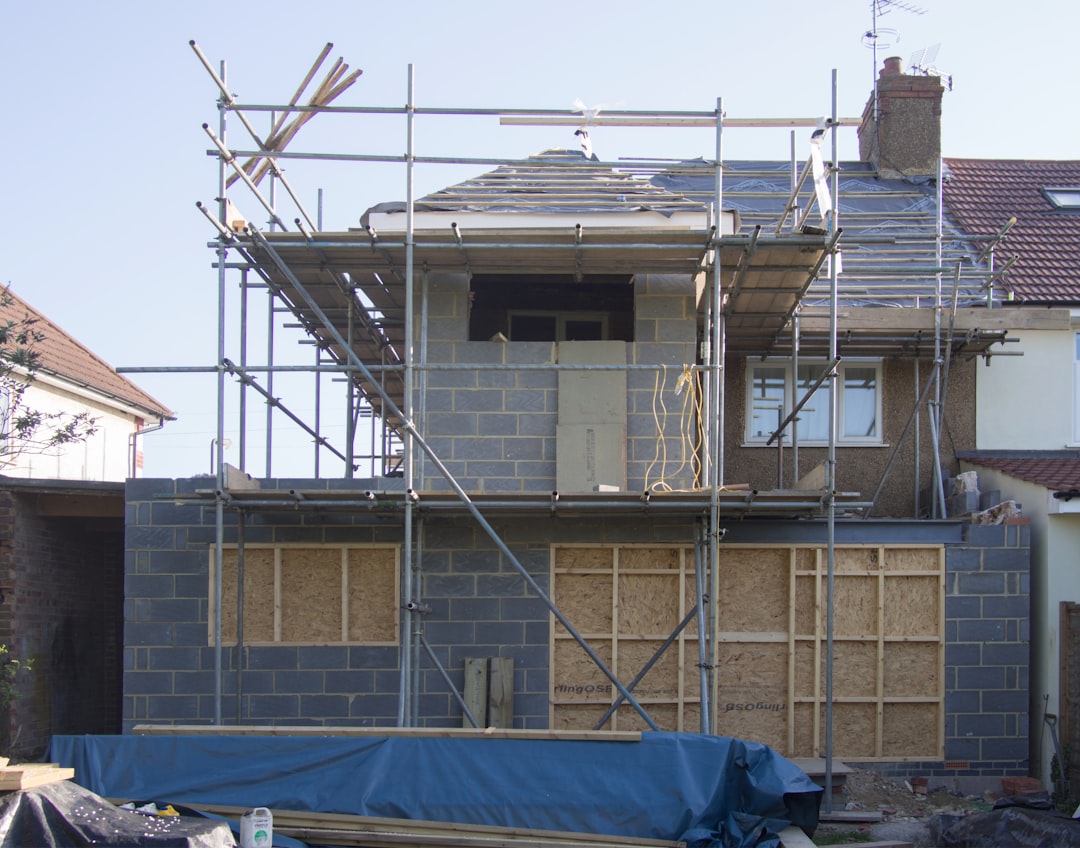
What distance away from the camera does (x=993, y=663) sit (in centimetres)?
1287

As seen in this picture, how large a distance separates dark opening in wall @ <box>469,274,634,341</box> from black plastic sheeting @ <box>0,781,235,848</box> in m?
7.06

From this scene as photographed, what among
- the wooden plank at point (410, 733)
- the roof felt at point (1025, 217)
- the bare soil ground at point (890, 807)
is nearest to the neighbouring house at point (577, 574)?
the bare soil ground at point (890, 807)

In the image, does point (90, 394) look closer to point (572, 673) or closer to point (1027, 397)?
point (572, 673)

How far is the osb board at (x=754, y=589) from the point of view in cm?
1289

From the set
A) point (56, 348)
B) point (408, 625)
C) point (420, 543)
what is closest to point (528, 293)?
point (420, 543)

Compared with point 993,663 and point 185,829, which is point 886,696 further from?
point 185,829

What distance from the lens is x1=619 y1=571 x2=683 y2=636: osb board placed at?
1269 cm

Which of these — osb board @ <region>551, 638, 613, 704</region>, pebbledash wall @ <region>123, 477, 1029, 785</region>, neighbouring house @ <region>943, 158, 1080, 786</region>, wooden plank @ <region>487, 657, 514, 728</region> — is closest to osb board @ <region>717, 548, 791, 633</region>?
pebbledash wall @ <region>123, 477, 1029, 785</region>

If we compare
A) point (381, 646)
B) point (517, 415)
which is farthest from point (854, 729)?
point (381, 646)

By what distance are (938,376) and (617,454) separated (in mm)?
5061

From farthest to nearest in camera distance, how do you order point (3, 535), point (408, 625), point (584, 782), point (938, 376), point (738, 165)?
point (738, 165) → point (938, 376) → point (3, 535) → point (408, 625) → point (584, 782)

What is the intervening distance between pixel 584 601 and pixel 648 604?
66 centimetres

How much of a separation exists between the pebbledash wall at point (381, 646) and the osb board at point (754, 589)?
672mm

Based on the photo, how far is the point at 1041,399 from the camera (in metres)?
15.6
